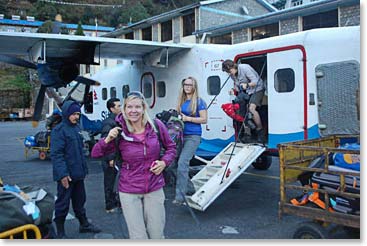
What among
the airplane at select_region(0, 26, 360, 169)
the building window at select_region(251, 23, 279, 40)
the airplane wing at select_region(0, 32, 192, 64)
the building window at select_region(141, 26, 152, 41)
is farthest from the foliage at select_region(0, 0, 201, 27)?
the airplane at select_region(0, 26, 360, 169)

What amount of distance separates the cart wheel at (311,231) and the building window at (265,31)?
55.8 feet

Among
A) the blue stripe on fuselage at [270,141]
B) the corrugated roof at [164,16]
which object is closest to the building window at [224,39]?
the corrugated roof at [164,16]

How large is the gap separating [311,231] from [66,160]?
2802 mm

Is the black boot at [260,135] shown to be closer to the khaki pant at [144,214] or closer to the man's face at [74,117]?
the man's face at [74,117]

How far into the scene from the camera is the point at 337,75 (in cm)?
563

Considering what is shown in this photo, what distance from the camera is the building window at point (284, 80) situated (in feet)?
20.6

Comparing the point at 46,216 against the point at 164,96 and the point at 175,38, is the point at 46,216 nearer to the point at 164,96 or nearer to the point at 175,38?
the point at 164,96

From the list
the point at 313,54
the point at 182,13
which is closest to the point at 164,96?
the point at 313,54

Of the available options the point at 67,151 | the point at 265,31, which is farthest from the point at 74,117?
the point at 265,31

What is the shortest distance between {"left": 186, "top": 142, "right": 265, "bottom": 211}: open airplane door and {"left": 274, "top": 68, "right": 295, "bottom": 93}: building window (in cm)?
103

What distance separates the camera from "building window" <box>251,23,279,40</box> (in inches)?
777

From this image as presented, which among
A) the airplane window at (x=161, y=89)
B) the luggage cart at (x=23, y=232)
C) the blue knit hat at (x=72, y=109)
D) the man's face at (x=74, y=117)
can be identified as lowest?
the luggage cart at (x=23, y=232)

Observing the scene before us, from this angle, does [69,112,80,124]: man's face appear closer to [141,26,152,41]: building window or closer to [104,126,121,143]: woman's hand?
[104,126,121,143]: woman's hand

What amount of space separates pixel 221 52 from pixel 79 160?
393cm
